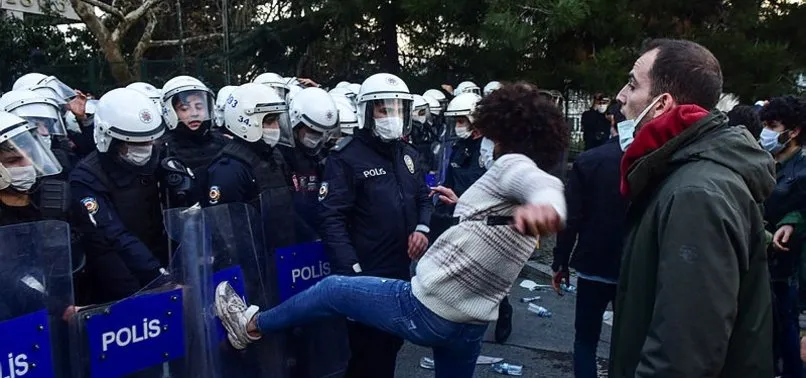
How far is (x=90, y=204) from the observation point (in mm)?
3764

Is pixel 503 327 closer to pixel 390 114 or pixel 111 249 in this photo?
pixel 390 114

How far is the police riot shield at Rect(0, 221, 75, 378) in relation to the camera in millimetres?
2617

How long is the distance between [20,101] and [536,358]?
460cm

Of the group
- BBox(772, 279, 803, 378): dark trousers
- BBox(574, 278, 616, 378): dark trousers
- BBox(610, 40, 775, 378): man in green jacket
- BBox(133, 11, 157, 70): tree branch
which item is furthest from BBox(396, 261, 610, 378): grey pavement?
BBox(133, 11, 157, 70): tree branch

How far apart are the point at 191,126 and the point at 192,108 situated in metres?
0.16

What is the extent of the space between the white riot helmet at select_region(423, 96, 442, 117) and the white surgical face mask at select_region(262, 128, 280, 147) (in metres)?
6.28

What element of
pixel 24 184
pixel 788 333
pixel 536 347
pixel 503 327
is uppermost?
pixel 24 184

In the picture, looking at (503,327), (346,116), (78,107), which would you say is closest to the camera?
(503,327)

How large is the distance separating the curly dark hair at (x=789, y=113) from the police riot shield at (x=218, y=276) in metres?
3.36

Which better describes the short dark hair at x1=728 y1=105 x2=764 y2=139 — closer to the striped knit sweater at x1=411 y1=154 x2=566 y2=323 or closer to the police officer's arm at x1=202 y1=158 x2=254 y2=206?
the striped knit sweater at x1=411 y1=154 x2=566 y2=323

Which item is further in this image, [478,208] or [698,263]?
[478,208]

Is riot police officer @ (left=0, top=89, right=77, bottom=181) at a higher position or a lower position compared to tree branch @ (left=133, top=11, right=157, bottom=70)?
lower

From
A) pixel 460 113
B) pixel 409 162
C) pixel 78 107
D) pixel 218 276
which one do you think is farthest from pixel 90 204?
pixel 460 113

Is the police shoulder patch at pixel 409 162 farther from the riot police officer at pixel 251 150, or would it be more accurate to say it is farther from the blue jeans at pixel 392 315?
the blue jeans at pixel 392 315
